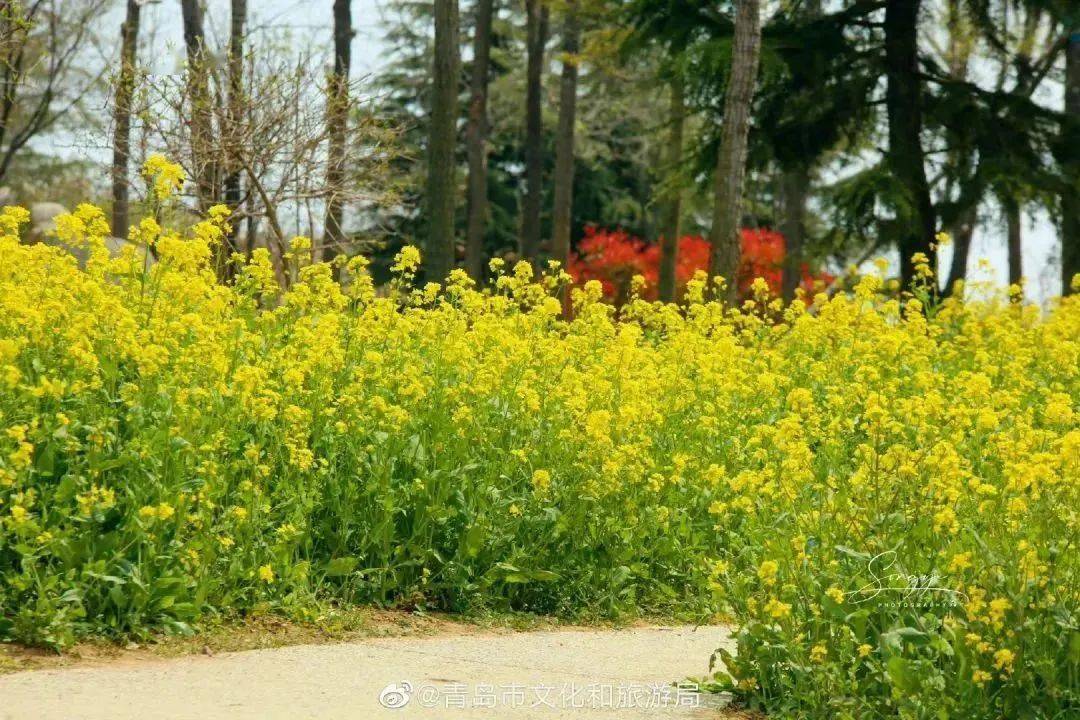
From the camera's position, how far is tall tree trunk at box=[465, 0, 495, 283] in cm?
2239

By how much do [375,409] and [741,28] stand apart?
7688mm

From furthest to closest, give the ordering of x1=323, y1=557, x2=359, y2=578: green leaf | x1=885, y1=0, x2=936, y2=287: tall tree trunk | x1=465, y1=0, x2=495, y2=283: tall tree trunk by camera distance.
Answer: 1. x1=465, y1=0, x2=495, y2=283: tall tree trunk
2. x1=885, y1=0, x2=936, y2=287: tall tree trunk
3. x1=323, y1=557, x2=359, y2=578: green leaf

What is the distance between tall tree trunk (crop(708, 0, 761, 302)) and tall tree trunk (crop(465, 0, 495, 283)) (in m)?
8.11

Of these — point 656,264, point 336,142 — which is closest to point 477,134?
point 656,264

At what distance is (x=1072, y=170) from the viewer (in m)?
16.4

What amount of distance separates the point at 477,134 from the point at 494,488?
1681 cm

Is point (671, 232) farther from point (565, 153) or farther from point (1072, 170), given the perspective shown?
point (1072, 170)

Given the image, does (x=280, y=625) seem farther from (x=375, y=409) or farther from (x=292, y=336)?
(x=292, y=336)

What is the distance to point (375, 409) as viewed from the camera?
6.98m

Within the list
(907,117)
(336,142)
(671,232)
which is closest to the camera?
(336,142)

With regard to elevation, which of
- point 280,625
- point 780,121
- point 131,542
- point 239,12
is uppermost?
point 239,12

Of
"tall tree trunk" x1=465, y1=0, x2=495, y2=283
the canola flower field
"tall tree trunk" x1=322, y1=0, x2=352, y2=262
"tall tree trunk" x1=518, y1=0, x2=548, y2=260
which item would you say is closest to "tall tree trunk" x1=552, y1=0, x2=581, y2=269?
"tall tree trunk" x1=518, y1=0, x2=548, y2=260

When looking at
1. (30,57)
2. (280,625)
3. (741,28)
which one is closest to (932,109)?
(741,28)

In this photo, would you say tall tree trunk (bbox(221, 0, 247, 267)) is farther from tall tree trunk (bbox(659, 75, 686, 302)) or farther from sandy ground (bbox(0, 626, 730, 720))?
sandy ground (bbox(0, 626, 730, 720))
